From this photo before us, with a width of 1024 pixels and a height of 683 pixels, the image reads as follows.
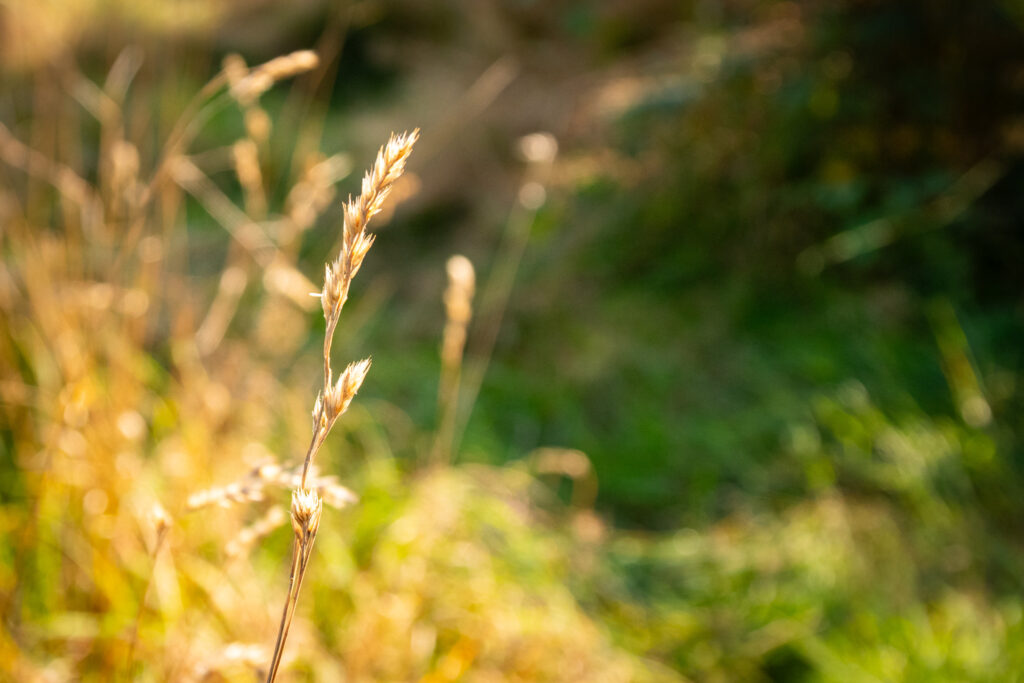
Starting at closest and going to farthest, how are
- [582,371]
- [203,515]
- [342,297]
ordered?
1. [342,297]
2. [203,515]
3. [582,371]

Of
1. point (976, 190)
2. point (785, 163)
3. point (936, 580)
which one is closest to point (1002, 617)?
point (936, 580)

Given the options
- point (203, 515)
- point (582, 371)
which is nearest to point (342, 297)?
point (203, 515)

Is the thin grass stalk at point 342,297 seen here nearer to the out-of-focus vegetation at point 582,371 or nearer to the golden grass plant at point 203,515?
the out-of-focus vegetation at point 582,371

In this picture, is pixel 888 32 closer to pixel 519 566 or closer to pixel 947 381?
pixel 947 381

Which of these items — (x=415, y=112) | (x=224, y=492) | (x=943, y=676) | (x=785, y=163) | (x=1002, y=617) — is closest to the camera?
(x=224, y=492)

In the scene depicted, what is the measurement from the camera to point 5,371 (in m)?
1.56

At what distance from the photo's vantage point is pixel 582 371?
2781mm

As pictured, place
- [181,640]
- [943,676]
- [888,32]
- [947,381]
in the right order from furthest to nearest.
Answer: [888,32]
[947,381]
[943,676]
[181,640]

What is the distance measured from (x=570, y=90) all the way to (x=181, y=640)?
3.74 meters

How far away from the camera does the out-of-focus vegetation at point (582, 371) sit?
120 cm

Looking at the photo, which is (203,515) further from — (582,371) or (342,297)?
(582,371)

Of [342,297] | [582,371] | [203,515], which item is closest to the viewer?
[342,297]

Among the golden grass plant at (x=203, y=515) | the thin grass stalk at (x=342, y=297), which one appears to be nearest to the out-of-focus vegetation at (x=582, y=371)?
the golden grass plant at (x=203, y=515)

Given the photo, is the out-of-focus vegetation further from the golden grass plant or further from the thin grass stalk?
the thin grass stalk
